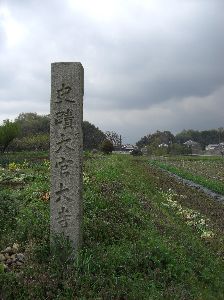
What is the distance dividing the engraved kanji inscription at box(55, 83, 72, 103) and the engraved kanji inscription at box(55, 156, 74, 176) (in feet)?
2.96

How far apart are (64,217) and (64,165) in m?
0.83

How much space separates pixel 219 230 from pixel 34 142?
148 ft

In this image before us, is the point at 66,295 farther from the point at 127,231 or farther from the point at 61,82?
the point at 61,82

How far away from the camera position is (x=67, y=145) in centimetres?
745

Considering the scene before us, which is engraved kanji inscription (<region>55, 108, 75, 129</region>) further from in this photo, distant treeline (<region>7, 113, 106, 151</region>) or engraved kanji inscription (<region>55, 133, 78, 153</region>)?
distant treeline (<region>7, 113, 106, 151</region>)

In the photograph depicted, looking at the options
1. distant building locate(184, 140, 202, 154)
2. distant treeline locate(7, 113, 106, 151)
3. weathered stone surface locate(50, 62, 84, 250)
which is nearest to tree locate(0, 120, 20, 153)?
distant treeline locate(7, 113, 106, 151)

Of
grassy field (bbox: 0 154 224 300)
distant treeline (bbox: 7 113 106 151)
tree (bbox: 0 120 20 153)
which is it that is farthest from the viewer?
distant treeline (bbox: 7 113 106 151)

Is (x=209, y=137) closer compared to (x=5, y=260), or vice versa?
(x=5, y=260)

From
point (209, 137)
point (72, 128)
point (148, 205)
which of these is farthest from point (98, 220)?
point (209, 137)

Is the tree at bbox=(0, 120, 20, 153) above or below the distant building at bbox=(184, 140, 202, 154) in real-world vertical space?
above

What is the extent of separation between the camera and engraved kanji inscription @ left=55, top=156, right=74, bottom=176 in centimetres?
746

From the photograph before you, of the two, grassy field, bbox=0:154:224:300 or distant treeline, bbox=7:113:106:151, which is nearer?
grassy field, bbox=0:154:224:300

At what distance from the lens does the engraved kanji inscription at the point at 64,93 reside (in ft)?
24.4

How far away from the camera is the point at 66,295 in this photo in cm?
641
